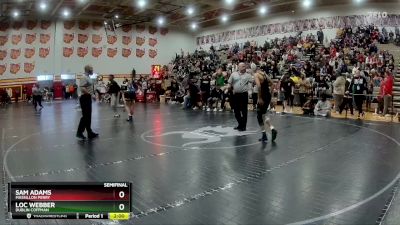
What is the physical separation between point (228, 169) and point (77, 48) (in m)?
27.7

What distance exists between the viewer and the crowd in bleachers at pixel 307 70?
15.0 metres

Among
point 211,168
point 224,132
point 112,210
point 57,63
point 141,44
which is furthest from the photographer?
point 141,44

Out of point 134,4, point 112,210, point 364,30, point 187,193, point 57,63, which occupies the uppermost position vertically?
point 134,4

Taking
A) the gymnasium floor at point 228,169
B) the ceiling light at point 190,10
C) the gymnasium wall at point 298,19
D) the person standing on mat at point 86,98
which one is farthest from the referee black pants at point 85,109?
the gymnasium wall at point 298,19

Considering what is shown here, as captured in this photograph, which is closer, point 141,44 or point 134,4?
Answer: point 134,4

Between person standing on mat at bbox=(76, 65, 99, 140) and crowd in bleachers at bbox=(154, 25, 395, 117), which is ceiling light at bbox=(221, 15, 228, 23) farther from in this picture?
person standing on mat at bbox=(76, 65, 99, 140)

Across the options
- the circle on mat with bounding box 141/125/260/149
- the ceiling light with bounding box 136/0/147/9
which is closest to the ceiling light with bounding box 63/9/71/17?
the ceiling light with bounding box 136/0/147/9

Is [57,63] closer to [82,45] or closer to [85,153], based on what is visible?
[82,45]

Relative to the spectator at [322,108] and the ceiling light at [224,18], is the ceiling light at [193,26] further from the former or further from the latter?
the spectator at [322,108]

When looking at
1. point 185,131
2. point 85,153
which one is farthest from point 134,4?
point 85,153

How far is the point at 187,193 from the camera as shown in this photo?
15.7 ft

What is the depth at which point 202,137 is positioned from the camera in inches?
357

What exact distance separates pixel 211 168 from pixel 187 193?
4.29ft
